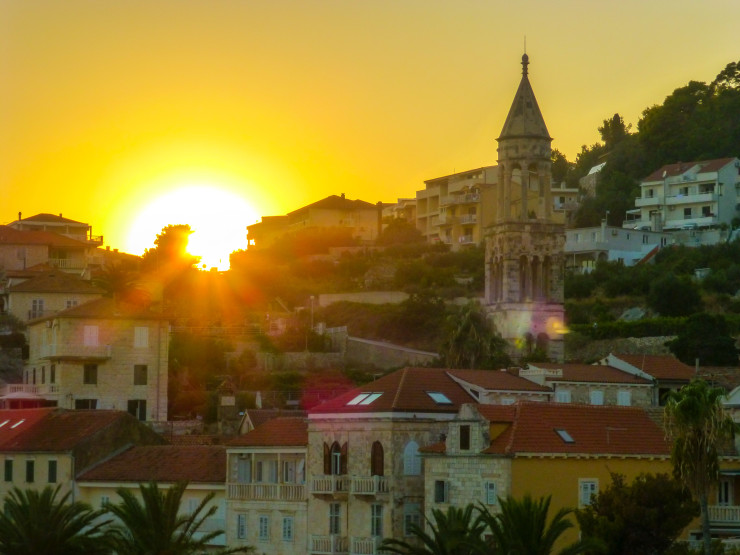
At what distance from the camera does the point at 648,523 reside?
52.8 m

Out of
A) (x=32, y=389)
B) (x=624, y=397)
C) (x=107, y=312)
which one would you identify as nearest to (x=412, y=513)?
(x=624, y=397)

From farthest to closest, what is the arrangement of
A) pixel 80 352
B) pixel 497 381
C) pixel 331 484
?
pixel 80 352 < pixel 497 381 < pixel 331 484

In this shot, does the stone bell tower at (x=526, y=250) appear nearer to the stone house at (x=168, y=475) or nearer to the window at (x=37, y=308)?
the window at (x=37, y=308)

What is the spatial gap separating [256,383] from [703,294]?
29195 mm

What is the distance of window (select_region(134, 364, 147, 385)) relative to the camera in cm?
8344

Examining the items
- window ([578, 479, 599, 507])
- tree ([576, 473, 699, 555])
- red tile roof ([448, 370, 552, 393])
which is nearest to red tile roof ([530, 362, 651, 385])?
red tile roof ([448, 370, 552, 393])

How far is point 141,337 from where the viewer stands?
8375cm

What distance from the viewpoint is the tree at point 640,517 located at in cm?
5278

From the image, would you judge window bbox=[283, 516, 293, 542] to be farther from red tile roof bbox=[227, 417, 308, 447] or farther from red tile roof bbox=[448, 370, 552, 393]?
red tile roof bbox=[448, 370, 552, 393]

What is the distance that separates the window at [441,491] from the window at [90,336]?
2827 centimetres

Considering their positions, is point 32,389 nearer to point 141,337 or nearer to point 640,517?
point 141,337

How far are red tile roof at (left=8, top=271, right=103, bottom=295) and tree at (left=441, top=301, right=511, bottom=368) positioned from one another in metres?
19.1

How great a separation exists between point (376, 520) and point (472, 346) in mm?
26449

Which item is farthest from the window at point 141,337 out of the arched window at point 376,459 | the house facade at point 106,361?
the arched window at point 376,459
